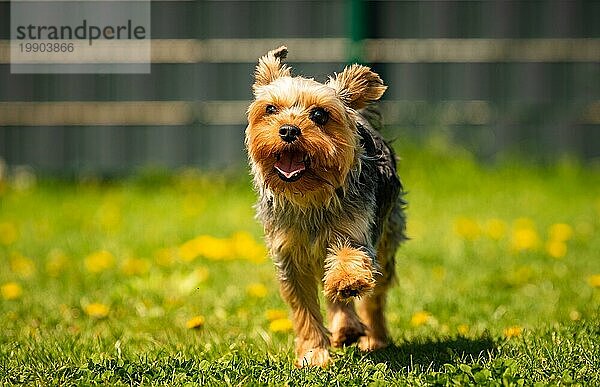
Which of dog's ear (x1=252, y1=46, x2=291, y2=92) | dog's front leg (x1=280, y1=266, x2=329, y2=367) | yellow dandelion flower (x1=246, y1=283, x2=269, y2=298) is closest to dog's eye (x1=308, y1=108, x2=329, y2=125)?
dog's ear (x1=252, y1=46, x2=291, y2=92)

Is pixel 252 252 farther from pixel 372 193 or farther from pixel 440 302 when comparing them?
pixel 372 193

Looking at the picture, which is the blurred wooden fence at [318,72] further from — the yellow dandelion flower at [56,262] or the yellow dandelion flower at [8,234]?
the yellow dandelion flower at [56,262]

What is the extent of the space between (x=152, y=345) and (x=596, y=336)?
2.31 m

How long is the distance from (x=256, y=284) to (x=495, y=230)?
2.63 metres

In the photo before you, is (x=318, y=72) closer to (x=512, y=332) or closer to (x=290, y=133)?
(x=512, y=332)

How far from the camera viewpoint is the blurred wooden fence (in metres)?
12.2

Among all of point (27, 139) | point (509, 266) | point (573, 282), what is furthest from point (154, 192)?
point (573, 282)

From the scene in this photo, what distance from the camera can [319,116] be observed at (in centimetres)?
441

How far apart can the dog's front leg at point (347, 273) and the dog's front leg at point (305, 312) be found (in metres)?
0.38

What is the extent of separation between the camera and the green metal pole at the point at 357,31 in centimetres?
1184

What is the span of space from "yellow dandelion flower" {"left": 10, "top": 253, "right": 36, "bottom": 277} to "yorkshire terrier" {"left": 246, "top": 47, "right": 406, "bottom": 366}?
10.3 ft

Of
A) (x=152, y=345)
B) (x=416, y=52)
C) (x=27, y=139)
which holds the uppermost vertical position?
(x=416, y=52)

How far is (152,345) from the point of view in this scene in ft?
17.3

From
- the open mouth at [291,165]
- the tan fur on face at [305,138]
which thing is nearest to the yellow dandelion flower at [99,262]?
the tan fur on face at [305,138]
